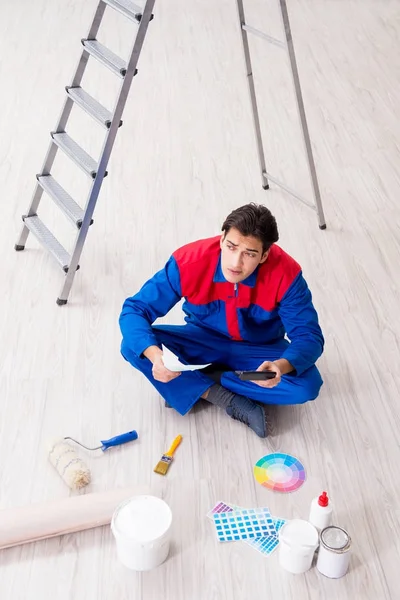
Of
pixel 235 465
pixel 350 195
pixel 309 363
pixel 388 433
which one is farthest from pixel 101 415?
pixel 350 195

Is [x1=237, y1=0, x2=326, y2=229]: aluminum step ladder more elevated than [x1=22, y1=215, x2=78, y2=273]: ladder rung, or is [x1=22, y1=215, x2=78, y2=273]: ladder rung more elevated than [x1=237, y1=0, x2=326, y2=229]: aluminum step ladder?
[x1=237, y1=0, x2=326, y2=229]: aluminum step ladder

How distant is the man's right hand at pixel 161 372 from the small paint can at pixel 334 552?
26.0 inches

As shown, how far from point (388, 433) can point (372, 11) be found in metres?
4.41

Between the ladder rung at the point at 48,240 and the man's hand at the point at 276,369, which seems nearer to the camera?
the man's hand at the point at 276,369

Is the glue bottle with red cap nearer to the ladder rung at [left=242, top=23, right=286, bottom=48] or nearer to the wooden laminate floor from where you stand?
the wooden laminate floor

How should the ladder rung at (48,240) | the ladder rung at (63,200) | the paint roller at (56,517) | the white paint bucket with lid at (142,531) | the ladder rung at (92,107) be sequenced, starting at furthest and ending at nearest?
the ladder rung at (48,240)
the ladder rung at (63,200)
the ladder rung at (92,107)
the paint roller at (56,517)
the white paint bucket with lid at (142,531)

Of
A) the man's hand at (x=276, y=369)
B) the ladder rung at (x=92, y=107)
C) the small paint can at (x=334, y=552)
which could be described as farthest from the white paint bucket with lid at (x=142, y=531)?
the ladder rung at (x=92, y=107)

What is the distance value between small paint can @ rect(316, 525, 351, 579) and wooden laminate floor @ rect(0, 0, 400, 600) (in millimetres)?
43

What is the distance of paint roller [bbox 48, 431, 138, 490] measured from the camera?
2.40 metres

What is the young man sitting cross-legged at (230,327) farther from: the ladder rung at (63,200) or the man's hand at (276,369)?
the ladder rung at (63,200)

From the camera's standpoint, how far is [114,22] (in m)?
5.73

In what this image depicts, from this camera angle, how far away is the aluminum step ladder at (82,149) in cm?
284

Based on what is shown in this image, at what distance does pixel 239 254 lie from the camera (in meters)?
2.41

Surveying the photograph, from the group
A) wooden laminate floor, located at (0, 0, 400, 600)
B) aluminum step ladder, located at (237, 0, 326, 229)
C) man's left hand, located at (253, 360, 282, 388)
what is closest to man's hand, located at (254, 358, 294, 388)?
man's left hand, located at (253, 360, 282, 388)
